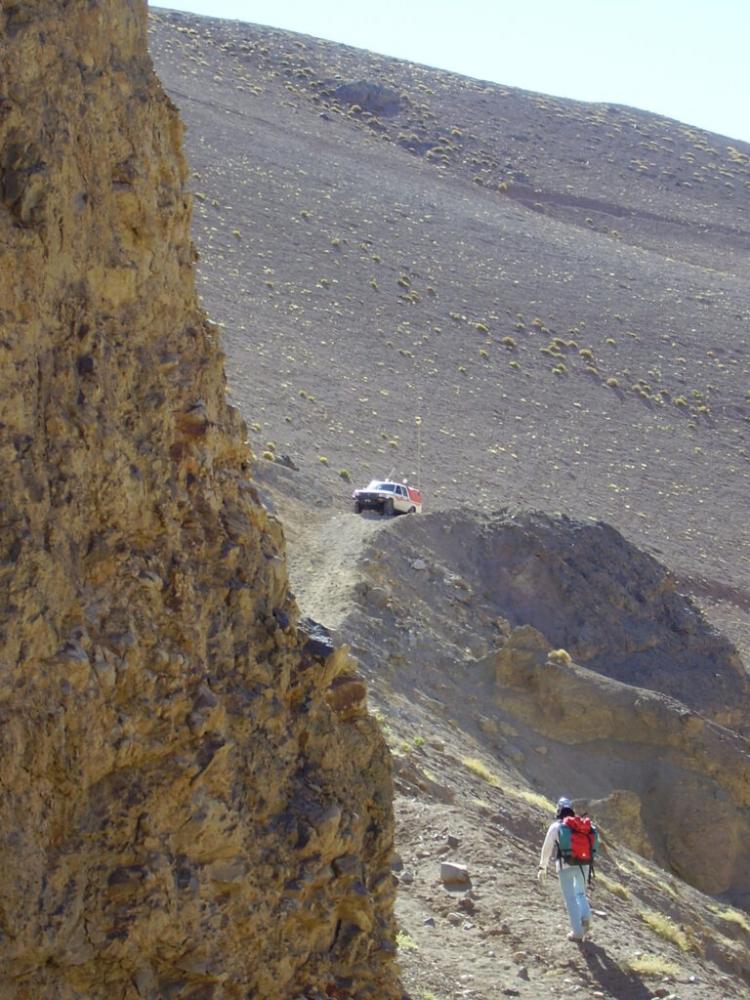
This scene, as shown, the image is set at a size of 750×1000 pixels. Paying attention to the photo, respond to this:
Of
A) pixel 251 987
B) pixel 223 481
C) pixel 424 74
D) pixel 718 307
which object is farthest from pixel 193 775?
pixel 424 74

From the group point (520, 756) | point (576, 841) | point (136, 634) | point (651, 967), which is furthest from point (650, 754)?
point (136, 634)

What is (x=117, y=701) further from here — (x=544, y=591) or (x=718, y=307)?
(x=718, y=307)

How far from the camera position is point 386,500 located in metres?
34.3

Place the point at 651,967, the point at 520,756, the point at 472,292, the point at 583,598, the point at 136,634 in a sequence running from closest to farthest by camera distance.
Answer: the point at 136,634 → the point at 651,967 → the point at 520,756 → the point at 583,598 → the point at 472,292

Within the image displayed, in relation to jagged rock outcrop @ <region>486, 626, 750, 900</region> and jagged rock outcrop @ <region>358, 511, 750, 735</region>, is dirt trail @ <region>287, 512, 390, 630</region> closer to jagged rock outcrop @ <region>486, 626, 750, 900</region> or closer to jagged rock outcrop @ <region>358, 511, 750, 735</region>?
jagged rock outcrop @ <region>358, 511, 750, 735</region>

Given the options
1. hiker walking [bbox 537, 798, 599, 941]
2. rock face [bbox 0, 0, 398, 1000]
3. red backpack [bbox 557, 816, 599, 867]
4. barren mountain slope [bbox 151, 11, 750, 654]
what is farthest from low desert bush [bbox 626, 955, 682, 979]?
barren mountain slope [bbox 151, 11, 750, 654]

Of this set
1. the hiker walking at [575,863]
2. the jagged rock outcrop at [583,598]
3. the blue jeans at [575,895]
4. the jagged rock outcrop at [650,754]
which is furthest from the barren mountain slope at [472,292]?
the blue jeans at [575,895]

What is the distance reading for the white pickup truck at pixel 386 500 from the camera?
113 ft

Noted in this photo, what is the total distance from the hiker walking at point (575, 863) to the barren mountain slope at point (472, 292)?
2613 cm

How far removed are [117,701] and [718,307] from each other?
68.7 m

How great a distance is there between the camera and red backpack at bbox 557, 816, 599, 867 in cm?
1258

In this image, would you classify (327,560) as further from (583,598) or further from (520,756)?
(520,756)

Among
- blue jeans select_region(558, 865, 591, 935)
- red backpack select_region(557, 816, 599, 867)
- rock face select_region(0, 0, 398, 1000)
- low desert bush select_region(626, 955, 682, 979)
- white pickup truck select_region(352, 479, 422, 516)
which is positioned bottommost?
white pickup truck select_region(352, 479, 422, 516)

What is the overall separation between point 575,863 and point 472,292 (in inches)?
2107
